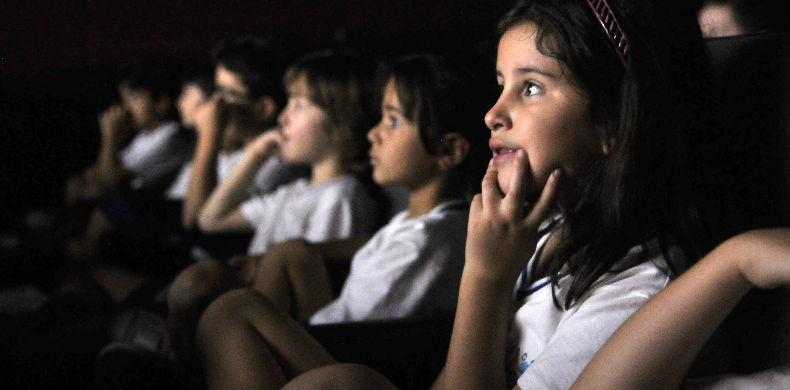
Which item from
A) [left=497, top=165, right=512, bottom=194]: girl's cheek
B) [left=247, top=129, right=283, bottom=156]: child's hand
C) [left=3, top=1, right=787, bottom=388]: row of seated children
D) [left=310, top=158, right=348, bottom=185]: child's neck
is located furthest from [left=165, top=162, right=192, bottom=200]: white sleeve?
[left=497, top=165, right=512, bottom=194]: girl's cheek

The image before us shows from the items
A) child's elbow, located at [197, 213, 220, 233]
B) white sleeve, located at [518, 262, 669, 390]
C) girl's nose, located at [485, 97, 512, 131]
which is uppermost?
girl's nose, located at [485, 97, 512, 131]

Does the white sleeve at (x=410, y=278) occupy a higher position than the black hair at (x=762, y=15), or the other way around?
the black hair at (x=762, y=15)

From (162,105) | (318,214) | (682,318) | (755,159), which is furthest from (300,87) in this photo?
(162,105)

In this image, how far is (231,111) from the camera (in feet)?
5.40

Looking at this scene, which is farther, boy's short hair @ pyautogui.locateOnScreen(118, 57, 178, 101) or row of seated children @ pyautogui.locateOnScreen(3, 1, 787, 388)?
boy's short hair @ pyautogui.locateOnScreen(118, 57, 178, 101)

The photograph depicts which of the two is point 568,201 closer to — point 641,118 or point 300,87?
point 641,118

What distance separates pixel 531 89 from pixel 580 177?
84 mm

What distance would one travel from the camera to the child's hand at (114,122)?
2.24 meters

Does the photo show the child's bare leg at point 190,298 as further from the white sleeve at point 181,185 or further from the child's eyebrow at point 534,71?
the white sleeve at point 181,185

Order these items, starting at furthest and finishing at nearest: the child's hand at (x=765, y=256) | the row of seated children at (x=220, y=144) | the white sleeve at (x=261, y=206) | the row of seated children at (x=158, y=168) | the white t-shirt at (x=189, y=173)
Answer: the white t-shirt at (x=189, y=173)
the row of seated children at (x=220, y=144)
the white sleeve at (x=261, y=206)
the row of seated children at (x=158, y=168)
the child's hand at (x=765, y=256)

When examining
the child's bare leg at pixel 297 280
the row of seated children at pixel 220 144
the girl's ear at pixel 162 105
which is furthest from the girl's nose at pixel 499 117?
the girl's ear at pixel 162 105

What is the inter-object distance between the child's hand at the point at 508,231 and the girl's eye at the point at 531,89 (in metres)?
0.06

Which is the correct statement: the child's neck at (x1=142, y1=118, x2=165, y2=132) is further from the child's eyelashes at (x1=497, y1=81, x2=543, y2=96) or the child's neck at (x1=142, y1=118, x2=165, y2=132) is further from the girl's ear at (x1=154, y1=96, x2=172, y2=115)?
the child's eyelashes at (x1=497, y1=81, x2=543, y2=96)

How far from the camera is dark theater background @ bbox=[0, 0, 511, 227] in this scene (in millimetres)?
865
